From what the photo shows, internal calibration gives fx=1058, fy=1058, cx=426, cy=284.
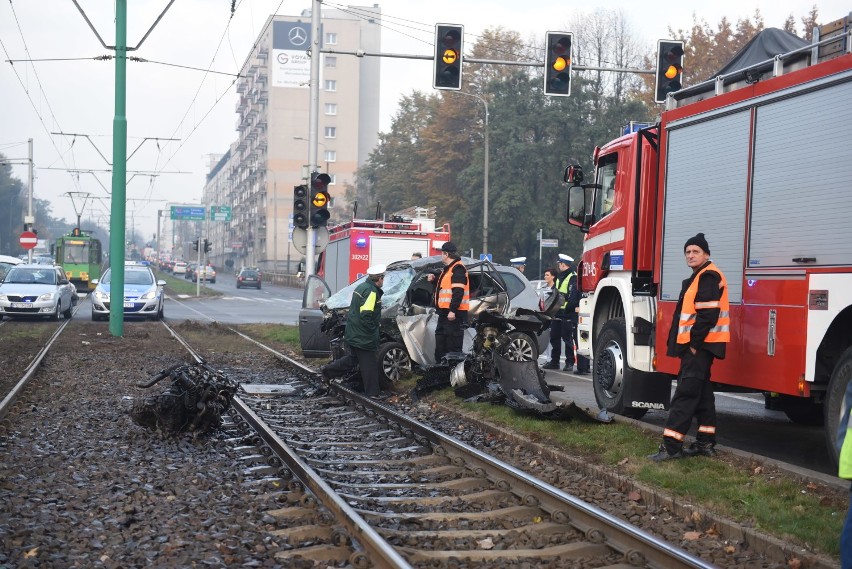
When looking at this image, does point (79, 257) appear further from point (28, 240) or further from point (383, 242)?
point (383, 242)

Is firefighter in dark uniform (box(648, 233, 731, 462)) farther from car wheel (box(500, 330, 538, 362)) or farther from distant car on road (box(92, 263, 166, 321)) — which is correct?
distant car on road (box(92, 263, 166, 321))

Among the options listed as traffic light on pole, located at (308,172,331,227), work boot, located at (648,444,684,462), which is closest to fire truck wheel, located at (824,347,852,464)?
work boot, located at (648,444,684,462)

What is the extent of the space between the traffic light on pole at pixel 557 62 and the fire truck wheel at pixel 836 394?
1148 cm

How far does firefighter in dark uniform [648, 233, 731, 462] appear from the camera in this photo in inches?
325

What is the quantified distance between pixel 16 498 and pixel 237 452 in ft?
7.76

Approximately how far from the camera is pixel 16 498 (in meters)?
7.16

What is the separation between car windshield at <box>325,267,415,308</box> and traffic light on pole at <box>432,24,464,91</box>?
355 centimetres

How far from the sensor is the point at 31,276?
1171 inches

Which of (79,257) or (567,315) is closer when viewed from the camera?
(567,315)

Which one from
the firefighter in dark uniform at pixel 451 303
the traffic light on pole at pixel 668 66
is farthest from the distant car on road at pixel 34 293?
the traffic light on pole at pixel 668 66

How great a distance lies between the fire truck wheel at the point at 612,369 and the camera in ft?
36.1

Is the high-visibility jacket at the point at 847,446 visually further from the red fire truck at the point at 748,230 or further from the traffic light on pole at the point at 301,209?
the traffic light on pole at the point at 301,209

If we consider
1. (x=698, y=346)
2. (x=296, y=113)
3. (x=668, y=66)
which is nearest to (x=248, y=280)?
(x=296, y=113)

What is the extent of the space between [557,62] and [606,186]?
6.67 meters
